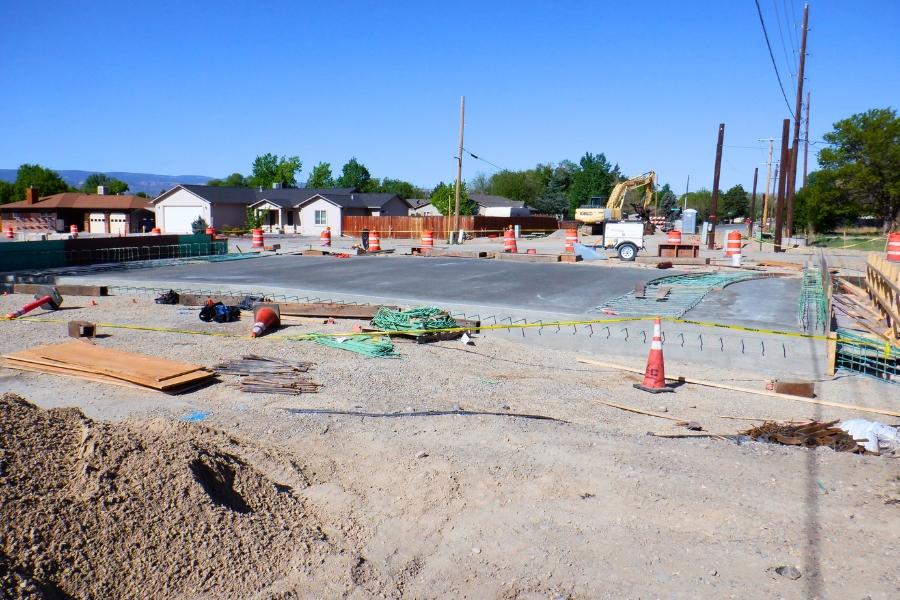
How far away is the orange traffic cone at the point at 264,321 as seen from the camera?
38.1 ft

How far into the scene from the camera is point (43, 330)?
11930mm

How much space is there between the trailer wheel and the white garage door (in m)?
44.0

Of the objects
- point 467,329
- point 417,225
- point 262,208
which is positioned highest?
point 262,208

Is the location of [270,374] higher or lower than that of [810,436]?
higher

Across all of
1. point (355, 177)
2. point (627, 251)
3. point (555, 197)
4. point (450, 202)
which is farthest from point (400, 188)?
point (627, 251)

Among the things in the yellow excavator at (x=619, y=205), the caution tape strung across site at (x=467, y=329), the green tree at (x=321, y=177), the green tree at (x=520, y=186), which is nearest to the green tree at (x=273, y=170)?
the green tree at (x=321, y=177)

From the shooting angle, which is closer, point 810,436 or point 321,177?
point 810,436

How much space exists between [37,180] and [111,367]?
105054 millimetres

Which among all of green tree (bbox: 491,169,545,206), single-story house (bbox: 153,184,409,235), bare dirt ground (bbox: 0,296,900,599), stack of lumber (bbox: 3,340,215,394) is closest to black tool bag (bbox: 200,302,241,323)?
stack of lumber (bbox: 3,340,215,394)

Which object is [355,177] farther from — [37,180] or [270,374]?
[270,374]

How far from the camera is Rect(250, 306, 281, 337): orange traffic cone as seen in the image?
11.6 meters

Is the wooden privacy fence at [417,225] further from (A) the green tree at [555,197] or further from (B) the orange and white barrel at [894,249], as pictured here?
(A) the green tree at [555,197]

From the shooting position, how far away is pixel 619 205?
49250 mm

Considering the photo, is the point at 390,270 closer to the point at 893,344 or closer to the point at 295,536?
the point at 893,344
